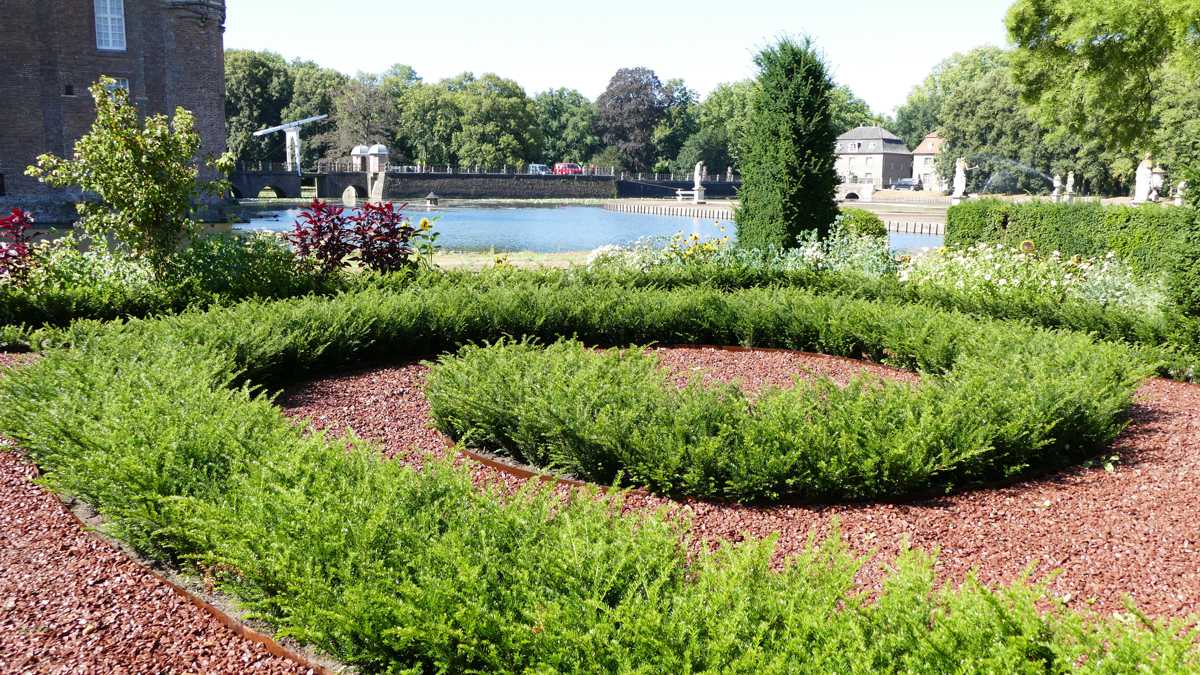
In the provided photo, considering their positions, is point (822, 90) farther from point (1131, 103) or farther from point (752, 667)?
point (1131, 103)

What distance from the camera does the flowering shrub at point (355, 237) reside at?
10.3 meters

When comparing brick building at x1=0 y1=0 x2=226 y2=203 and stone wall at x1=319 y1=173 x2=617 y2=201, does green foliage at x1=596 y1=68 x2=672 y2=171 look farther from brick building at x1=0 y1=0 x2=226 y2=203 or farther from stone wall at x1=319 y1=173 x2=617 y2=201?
brick building at x1=0 y1=0 x2=226 y2=203

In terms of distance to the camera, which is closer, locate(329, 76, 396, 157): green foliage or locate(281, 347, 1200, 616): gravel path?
locate(281, 347, 1200, 616): gravel path

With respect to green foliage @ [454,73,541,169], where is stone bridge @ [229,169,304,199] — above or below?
below

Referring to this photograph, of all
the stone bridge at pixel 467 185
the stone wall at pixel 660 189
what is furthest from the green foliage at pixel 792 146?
the stone wall at pixel 660 189

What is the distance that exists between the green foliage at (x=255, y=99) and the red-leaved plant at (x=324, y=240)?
59363 mm

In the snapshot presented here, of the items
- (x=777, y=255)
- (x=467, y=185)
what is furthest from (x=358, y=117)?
(x=777, y=255)

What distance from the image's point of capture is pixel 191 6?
1372 inches

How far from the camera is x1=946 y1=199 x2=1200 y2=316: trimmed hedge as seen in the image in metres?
13.6

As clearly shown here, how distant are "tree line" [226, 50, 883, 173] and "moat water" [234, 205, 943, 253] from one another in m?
18.0

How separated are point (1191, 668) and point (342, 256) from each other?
9.54 m

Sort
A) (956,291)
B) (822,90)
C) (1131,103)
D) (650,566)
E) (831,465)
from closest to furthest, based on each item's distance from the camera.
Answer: (650,566) → (831,465) → (956,291) → (822,90) → (1131,103)

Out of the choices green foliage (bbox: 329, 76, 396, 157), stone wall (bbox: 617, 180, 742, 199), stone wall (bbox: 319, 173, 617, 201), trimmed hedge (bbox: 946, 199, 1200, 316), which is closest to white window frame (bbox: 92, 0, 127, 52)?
stone wall (bbox: 319, 173, 617, 201)

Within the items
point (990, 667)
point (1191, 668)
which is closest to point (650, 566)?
point (990, 667)
